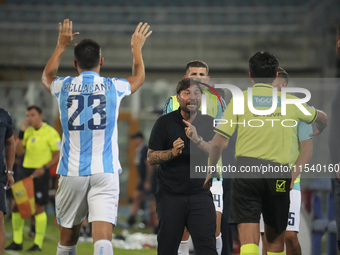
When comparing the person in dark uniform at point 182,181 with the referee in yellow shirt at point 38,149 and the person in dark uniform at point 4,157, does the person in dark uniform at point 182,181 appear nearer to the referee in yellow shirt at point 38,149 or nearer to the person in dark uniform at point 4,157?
the person in dark uniform at point 4,157

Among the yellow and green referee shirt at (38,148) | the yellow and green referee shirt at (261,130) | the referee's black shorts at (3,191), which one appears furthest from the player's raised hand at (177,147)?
the yellow and green referee shirt at (38,148)

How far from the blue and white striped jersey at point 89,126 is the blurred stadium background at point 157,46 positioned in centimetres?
1313

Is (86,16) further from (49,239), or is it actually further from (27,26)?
(49,239)

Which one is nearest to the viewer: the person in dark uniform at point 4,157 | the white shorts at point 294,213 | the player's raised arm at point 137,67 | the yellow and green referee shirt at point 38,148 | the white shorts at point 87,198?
the white shorts at point 87,198

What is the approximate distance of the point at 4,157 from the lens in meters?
6.73

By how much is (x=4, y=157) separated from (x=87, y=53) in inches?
69.4

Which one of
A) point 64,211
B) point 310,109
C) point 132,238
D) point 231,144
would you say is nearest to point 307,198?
point 132,238

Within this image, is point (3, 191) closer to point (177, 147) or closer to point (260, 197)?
point (177, 147)

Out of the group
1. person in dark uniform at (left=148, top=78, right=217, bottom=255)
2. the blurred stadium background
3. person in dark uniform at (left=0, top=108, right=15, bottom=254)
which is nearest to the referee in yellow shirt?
person in dark uniform at (left=0, top=108, right=15, bottom=254)

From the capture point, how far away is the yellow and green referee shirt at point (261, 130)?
5504mm

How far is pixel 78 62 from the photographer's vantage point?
5.75 meters

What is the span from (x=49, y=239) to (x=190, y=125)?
22.3 ft

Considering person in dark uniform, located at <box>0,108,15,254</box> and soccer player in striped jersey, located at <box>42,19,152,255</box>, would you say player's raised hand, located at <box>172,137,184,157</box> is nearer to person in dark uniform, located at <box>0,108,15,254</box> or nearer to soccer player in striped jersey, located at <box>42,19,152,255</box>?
soccer player in striped jersey, located at <box>42,19,152,255</box>

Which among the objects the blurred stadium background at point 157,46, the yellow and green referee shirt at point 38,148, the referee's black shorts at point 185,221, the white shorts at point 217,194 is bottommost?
the referee's black shorts at point 185,221
